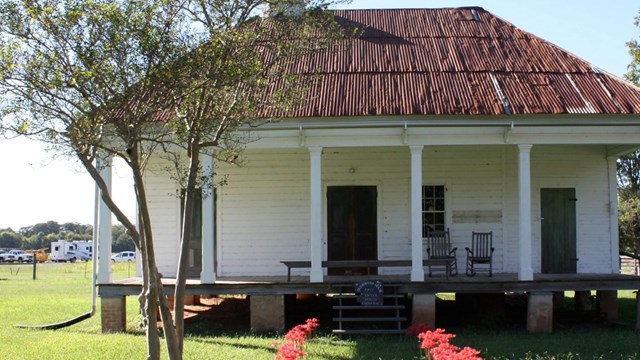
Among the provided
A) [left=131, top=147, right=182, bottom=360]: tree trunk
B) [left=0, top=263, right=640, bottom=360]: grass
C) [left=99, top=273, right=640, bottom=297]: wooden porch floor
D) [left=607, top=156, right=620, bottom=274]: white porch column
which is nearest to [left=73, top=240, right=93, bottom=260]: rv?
[left=0, top=263, right=640, bottom=360]: grass

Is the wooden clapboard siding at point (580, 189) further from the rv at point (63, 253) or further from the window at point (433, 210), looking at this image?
the rv at point (63, 253)

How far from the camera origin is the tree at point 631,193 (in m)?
28.8

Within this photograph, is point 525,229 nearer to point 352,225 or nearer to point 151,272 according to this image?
point 352,225

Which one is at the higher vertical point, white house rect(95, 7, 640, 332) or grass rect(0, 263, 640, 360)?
white house rect(95, 7, 640, 332)

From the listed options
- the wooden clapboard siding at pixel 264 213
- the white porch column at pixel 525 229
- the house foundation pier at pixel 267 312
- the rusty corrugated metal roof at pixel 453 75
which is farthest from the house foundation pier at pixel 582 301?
the house foundation pier at pixel 267 312

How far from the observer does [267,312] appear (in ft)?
43.5

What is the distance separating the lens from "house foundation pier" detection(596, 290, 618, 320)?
48.4ft

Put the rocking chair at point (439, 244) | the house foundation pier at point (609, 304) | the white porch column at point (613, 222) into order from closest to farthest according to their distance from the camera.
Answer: the house foundation pier at point (609, 304) → the rocking chair at point (439, 244) → the white porch column at point (613, 222)

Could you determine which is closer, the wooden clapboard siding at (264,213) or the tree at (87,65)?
the tree at (87,65)

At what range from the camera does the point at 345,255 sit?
15398 millimetres

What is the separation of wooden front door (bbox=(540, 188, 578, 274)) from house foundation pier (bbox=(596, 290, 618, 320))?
825 mm

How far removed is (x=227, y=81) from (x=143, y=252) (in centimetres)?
210

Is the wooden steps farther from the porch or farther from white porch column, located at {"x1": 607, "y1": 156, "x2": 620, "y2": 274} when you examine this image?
white porch column, located at {"x1": 607, "y1": 156, "x2": 620, "y2": 274}

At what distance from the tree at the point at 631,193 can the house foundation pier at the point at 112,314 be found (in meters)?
22.1
